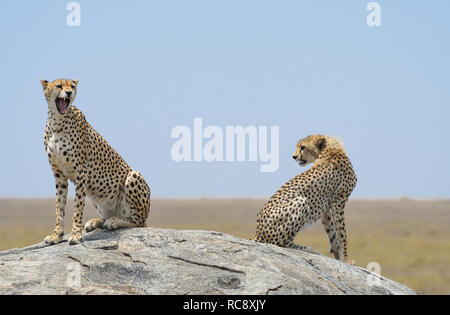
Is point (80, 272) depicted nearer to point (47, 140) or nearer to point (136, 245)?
point (136, 245)

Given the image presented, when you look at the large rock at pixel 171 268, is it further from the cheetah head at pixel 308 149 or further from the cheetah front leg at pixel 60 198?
the cheetah head at pixel 308 149

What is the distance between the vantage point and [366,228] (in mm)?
37188

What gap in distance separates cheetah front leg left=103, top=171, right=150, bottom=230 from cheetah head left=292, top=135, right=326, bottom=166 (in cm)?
212

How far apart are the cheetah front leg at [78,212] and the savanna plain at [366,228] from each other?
8.92 feet

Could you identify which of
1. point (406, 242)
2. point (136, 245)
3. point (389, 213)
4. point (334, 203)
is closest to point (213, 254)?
point (136, 245)

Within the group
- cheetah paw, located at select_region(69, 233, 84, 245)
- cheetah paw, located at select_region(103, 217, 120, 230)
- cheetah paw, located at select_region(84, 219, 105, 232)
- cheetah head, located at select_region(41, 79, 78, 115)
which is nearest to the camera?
cheetah head, located at select_region(41, 79, 78, 115)

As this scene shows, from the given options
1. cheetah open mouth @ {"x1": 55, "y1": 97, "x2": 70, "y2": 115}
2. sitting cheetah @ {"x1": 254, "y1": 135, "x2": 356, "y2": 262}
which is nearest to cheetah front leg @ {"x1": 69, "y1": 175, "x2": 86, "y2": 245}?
cheetah open mouth @ {"x1": 55, "y1": 97, "x2": 70, "y2": 115}

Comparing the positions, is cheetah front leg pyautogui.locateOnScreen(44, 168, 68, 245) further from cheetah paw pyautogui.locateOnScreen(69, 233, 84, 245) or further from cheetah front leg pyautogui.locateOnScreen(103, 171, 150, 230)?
cheetah front leg pyautogui.locateOnScreen(103, 171, 150, 230)

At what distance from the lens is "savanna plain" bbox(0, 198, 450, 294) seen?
2227 centimetres

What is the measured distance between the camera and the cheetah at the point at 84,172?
738 centimetres

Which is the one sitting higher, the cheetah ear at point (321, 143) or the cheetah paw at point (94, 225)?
the cheetah ear at point (321, 143)

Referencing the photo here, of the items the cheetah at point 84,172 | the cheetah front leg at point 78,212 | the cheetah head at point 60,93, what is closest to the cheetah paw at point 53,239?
the cheetah at point 84,172

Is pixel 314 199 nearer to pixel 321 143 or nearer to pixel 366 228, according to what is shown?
pixel 321 143

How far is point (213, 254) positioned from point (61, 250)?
158 cm
